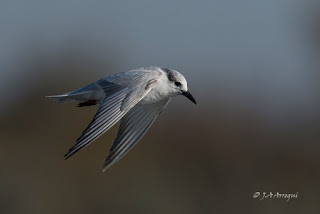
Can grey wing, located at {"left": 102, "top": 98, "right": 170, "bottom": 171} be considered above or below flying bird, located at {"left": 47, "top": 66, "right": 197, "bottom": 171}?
below

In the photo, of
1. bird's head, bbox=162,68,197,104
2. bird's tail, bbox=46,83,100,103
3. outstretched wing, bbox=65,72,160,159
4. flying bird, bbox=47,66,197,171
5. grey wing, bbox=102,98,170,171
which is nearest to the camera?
outstretched wing, bbox=65,72,160,159

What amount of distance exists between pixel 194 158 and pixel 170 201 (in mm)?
1596

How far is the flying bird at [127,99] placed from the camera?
8062 mm

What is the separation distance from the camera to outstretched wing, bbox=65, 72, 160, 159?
7.85 m

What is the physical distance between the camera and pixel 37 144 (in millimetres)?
12336

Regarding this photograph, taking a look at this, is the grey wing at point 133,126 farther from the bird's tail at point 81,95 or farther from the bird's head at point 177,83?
the bird's tail at point 81,95

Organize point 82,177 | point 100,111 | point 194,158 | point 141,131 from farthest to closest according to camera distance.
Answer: point 194,158
point 82,177
point 141,131
point 100,111

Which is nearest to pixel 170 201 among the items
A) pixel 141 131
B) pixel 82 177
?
pixel 82 177

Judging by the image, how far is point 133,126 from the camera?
9508 millimetres

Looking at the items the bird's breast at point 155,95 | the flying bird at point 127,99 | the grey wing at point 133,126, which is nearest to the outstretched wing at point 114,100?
the flying bird at point 127,99

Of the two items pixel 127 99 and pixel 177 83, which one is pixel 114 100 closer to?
pixel 127 99

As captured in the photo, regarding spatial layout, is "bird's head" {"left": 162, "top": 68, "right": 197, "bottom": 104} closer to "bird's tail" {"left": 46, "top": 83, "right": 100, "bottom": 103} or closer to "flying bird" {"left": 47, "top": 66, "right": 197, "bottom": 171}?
"flying bird" {"left": 47, "top": 66, "right": 197, "bottom": 171}

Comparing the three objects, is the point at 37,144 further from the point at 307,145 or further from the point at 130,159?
the point at 307,145

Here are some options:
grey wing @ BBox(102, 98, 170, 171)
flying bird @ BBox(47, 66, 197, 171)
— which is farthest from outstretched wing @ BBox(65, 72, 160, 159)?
grey wing @ BBox(102, 98, 170, 171)
